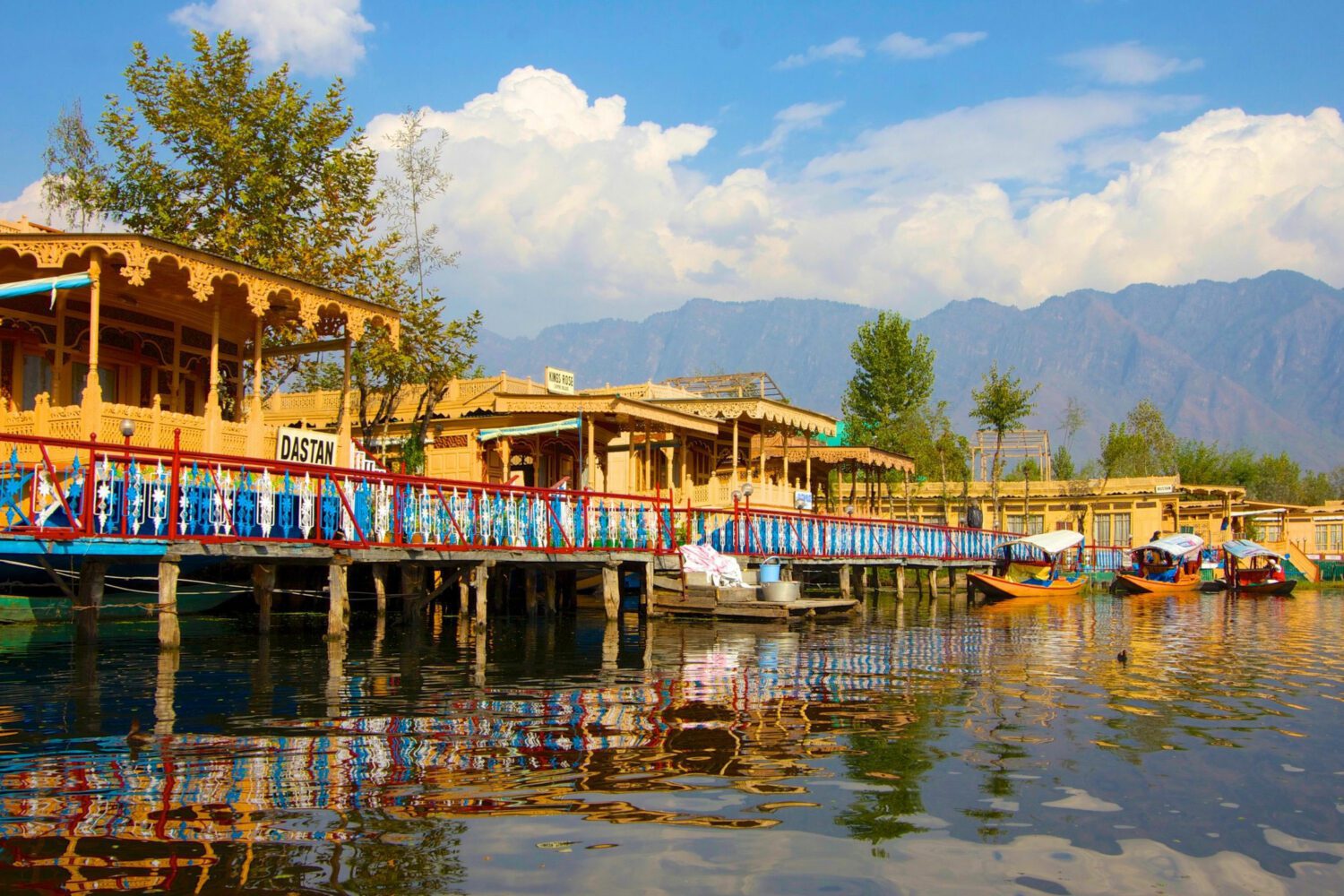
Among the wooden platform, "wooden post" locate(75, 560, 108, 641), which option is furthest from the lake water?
the wooden platform

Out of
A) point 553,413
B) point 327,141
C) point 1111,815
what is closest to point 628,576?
point 553,413

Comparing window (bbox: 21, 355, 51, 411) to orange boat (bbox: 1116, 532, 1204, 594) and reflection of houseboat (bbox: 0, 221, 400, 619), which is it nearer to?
reflection of houseboat (bbox: 0, 221, 400, 619)

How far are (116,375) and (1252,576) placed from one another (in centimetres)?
4088

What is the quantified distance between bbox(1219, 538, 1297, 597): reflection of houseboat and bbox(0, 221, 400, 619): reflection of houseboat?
120 feet

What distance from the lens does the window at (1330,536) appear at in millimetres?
68938

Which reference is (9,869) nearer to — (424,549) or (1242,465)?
(424,549)

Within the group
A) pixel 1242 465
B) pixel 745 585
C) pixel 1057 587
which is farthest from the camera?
pixel 1242 465

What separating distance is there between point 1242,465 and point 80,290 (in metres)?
96.7

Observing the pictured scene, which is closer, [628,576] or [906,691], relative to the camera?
[906,691]

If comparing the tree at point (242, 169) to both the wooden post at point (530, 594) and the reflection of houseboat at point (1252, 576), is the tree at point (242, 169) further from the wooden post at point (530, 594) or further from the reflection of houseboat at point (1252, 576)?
the reflection of houseboat at point (1252, 576)

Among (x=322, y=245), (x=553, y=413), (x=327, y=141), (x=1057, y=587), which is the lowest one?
(x=1057, y=587)

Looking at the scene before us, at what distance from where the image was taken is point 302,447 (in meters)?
18.2

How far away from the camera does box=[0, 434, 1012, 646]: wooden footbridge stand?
14234mm

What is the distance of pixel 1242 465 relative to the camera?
3826 inches
